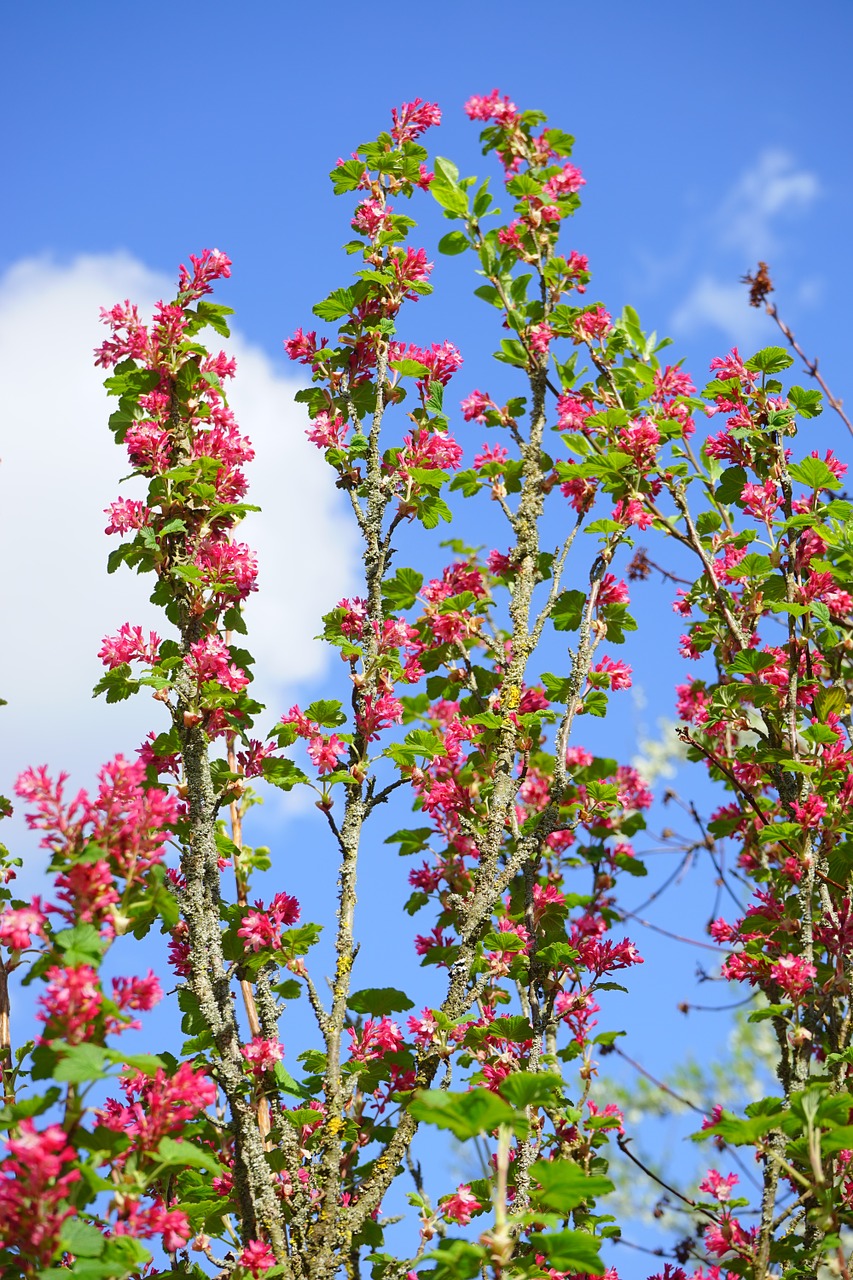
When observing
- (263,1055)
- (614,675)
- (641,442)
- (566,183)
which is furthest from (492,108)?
(263,1055)

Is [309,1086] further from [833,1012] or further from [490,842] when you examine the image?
[833,1012]

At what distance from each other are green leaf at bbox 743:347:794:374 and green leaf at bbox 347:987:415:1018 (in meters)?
3.90

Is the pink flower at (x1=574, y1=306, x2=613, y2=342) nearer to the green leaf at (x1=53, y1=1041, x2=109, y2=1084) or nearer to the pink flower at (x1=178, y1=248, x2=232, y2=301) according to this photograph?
the pink flower at (x1=178, y1=248, x2=232, y2=301)

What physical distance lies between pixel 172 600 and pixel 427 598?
158cm

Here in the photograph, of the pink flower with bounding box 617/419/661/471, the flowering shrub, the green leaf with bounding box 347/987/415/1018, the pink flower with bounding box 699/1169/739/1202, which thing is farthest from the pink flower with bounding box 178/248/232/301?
the pink flower with bounding box 699/1169/739/1202

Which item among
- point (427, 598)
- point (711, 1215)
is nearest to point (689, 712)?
point (427, 598)

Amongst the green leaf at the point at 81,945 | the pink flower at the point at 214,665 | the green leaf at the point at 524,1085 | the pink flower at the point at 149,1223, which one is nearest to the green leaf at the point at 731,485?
the pink flower at the point at 214,665

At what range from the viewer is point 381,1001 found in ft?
17.0

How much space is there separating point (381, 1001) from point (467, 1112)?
6.76 feet

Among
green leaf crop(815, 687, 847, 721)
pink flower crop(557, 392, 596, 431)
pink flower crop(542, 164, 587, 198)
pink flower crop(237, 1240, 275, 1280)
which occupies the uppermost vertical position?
pink flower crop(542, 164, 587, 198)

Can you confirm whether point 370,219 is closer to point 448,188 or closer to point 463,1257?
point 448,188

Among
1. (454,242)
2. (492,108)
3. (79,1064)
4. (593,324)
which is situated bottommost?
(79,1064)

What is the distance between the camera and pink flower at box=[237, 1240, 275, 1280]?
14.3 feet

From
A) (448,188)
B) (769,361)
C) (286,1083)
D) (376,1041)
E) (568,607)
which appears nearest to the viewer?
(286,1083)
